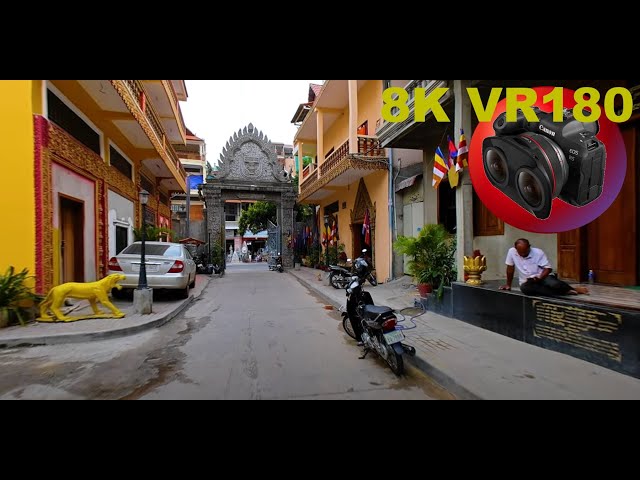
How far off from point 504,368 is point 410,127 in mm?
5783

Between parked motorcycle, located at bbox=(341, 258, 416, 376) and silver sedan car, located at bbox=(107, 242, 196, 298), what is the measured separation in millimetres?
4808

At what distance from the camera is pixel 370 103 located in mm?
13062

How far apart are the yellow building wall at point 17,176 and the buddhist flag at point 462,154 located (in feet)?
25.6

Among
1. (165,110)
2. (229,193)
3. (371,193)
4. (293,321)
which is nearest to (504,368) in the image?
(293,321)

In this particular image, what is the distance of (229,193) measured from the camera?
72.0 feet

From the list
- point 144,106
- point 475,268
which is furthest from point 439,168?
point 144,106

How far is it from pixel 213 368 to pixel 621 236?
5914 mm

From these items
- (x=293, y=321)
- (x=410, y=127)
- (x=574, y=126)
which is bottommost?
(x=293, y=321)

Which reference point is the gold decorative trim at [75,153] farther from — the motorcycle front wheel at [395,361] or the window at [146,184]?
the motorcycle front wheel at [395,361]

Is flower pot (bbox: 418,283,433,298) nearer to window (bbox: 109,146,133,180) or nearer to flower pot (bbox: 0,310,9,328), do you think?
flower pot (bbox: 0,310,9,328)

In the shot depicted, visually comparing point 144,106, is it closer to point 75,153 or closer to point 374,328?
point 75,153

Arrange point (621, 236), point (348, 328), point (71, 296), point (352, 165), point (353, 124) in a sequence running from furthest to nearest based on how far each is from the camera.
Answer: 1. point (353, 124)
2. point (352, 165)
3. point (71, 296)
4. point (348, 328)
5. point (621, 236)
